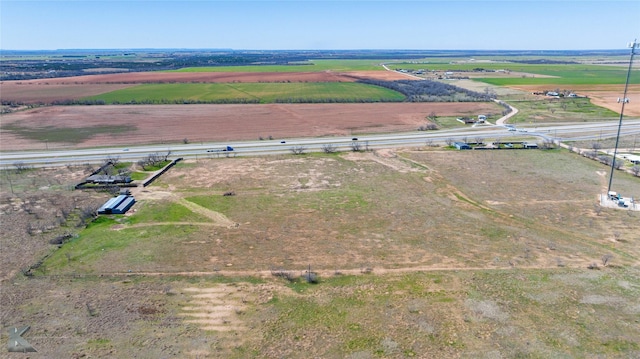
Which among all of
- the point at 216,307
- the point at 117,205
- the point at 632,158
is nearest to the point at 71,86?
the point at 117,205

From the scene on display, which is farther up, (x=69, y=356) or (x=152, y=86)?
(x=152, y=86)

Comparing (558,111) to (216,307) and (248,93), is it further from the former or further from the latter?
(216,307)

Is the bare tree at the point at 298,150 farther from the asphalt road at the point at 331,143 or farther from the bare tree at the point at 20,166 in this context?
the bare tree at the point at 20,166

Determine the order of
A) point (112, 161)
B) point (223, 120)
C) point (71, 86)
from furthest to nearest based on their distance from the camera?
point (71, 86) < point (223, 120) < point (112, 161)

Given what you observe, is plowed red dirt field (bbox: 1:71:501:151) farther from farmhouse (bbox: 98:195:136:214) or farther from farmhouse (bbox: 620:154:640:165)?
farmhouse (bbox: 620:154:640:165)

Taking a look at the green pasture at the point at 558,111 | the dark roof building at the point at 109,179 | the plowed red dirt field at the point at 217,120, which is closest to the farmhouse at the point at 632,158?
the green pasture at the point at 558,111

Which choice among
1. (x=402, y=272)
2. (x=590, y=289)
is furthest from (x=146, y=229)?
(x=590, y=289)

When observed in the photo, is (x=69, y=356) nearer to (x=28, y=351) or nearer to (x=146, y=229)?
(x=28, y=351)
